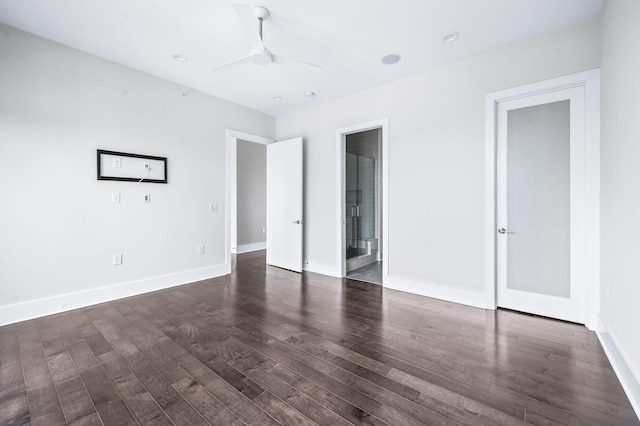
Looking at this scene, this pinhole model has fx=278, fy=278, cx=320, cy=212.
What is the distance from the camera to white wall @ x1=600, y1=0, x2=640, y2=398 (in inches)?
69.3

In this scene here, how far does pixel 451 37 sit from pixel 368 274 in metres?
3.48

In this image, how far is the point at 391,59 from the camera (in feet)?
11.0

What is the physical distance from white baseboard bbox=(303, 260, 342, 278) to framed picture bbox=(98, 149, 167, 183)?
268cm

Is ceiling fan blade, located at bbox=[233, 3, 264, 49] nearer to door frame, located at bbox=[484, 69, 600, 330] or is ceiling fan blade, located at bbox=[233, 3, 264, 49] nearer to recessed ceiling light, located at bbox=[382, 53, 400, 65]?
recessed ceiling light, located at bbox=[382, 53, 400, 65]

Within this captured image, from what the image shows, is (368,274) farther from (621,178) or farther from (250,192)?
(250,192)

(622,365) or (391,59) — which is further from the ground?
(391,59)

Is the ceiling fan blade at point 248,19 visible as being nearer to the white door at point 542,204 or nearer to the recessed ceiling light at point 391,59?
the recessed ceiling light at point 391,59

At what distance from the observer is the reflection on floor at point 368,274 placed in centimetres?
444

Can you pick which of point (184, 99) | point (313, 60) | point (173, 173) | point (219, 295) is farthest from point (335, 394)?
point (184, 99)

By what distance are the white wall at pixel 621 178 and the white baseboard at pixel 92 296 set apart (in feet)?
15.3

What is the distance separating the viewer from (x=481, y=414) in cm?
157

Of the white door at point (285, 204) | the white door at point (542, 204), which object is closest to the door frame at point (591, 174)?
the white door at point (542, 204)

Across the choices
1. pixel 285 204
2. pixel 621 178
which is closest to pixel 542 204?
pixel 621 178

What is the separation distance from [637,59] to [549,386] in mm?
2164
